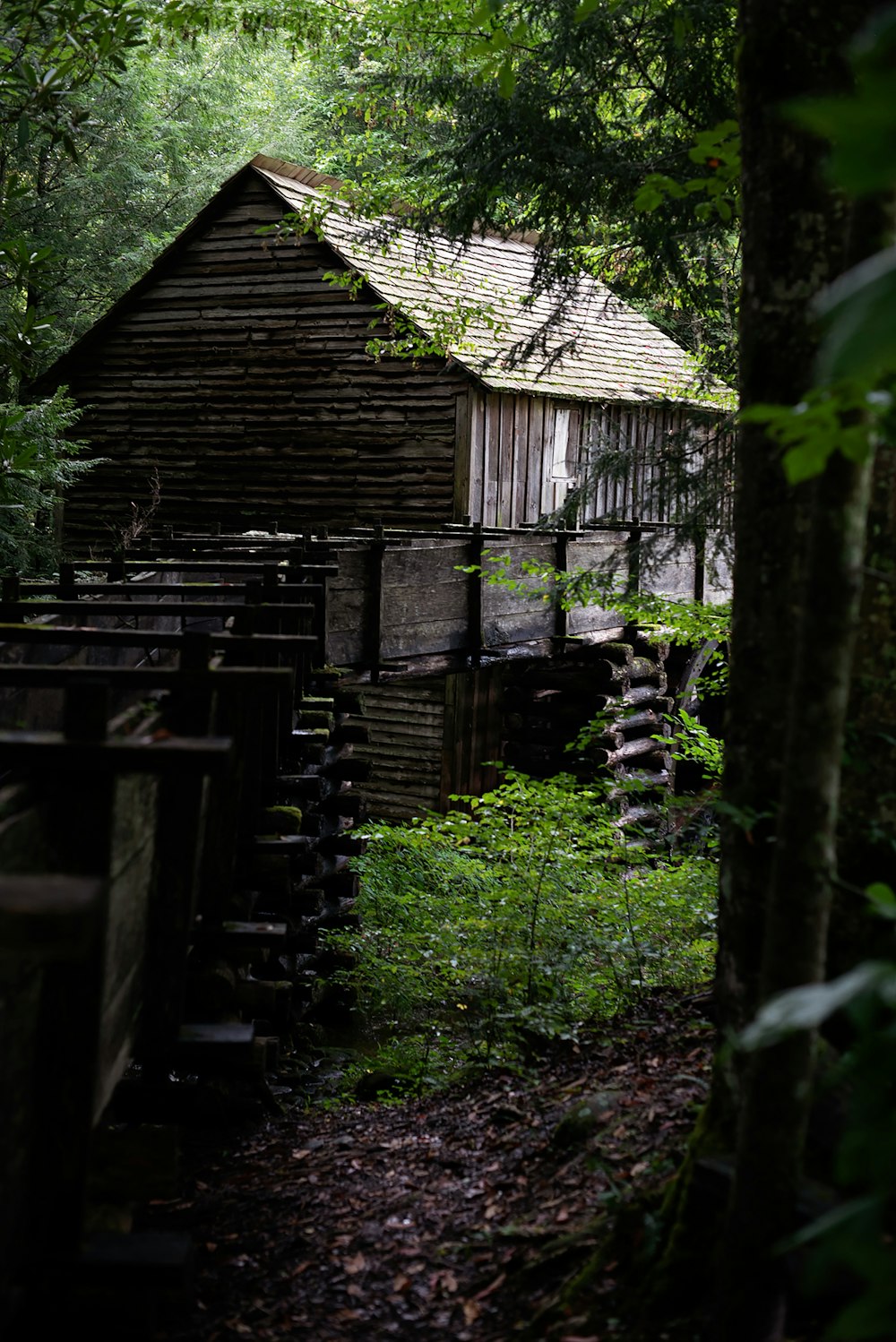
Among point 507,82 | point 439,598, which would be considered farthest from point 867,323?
point 439,598

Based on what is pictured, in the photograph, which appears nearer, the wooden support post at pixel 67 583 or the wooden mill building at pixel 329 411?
the wooden support post at pixel 67 583

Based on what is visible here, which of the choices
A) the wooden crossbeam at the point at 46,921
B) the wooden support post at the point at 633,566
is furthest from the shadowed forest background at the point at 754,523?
the wooden support post at the point at 633,566

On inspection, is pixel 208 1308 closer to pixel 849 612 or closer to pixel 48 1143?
pixel 48 1143

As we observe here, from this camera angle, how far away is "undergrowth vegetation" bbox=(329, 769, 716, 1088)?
7.01 m

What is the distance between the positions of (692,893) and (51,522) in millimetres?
15677

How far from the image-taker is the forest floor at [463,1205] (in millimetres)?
3678

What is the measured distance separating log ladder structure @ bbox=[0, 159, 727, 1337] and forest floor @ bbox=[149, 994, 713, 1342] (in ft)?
1.88

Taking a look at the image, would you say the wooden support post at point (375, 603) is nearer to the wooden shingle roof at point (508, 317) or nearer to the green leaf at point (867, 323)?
the wooden shingle roof at point (508, 317)

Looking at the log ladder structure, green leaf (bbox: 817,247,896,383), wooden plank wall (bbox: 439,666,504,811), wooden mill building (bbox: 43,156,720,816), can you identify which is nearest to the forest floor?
the log ladder structure

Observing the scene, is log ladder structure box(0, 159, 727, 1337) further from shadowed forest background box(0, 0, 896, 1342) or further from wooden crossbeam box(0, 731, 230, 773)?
shadowed forest background box(0, 0, 896, 1342)

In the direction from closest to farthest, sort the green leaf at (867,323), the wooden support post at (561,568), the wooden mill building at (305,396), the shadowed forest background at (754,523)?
the green leaf at (867,323)
the shadowed forest background at (754,523)
the wooden support post at (561,568)
the wooden mill building at (305,396)

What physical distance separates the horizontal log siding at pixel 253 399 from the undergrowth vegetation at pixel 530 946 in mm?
8070

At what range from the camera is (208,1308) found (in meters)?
4.07

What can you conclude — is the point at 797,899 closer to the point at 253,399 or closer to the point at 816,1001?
the point at 816,1001
